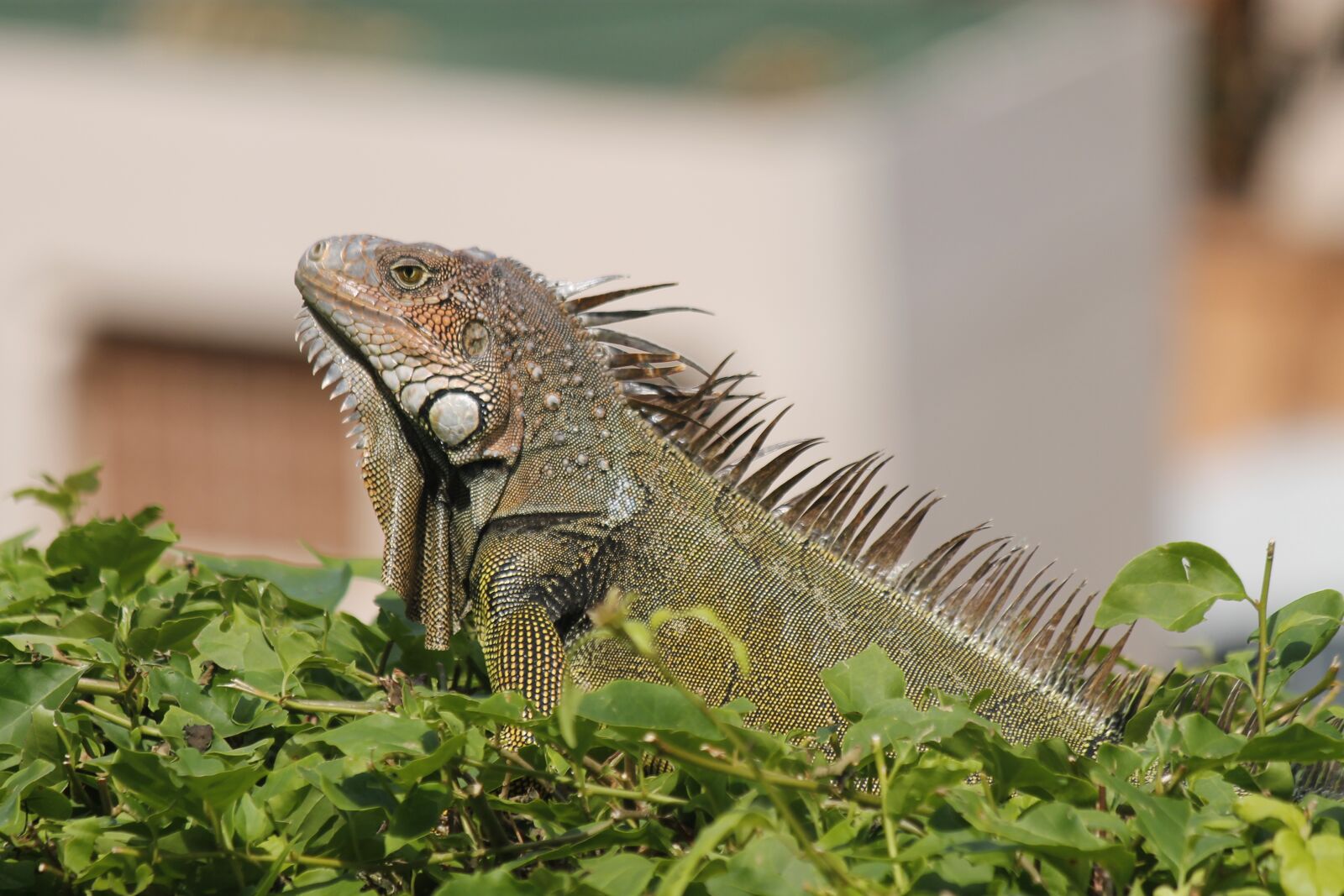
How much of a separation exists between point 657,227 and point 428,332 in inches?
353

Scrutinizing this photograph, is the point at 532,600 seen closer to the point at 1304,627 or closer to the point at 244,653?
the point at 244,653

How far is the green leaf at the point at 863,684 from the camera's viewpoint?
5.27 ft

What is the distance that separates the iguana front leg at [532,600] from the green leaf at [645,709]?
743 mm

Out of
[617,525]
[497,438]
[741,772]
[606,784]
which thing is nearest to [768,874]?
[741,772]

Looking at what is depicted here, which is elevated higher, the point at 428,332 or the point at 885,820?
the point at 428,332

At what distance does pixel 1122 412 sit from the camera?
13156 millimetres

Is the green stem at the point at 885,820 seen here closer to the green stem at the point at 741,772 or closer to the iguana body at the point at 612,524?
the green stem at the point at 741,772

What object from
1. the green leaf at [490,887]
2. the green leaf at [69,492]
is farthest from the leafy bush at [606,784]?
the green leaf at [69,492]

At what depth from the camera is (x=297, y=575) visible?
238 centimetres

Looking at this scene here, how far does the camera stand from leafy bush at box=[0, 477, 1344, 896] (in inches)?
56.8

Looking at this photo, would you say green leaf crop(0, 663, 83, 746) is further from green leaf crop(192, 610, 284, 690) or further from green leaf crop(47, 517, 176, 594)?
green leaf crop(47, 517, 176, 594)

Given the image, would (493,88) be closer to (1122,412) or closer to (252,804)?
(1122,412)

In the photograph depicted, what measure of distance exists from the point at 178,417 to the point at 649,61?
4.64 meters

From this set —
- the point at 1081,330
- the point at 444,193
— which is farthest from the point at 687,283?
the point at 1081,330
